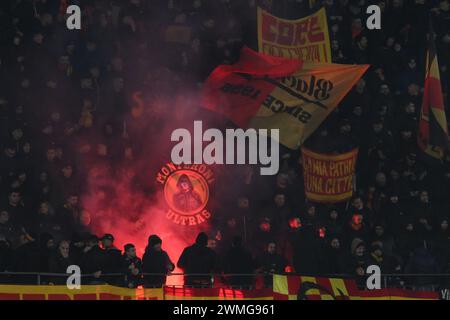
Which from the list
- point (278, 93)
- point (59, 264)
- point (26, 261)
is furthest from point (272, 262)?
point (278, 93)

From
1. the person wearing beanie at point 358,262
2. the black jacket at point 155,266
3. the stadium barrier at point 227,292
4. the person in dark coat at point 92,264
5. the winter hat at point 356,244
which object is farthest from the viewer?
the winter hat at point 356,244

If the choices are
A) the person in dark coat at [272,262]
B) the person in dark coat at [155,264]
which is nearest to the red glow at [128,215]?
the person in dark coat at [272,262]

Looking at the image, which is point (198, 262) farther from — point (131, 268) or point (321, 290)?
point (321, 290)

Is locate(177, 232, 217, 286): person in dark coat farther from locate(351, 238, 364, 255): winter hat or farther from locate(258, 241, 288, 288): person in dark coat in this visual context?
locate(351, 238, 364, 255): winter hat

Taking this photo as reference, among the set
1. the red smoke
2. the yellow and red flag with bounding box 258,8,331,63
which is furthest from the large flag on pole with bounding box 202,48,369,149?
the red smoke

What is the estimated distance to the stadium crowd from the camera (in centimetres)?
1415

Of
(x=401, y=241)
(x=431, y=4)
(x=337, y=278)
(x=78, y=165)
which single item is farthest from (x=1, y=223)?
(x=431, y=4)

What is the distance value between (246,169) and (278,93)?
1.19 meters

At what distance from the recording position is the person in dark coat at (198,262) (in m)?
13.6

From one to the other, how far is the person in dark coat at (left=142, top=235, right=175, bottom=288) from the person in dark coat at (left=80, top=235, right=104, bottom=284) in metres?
0.55

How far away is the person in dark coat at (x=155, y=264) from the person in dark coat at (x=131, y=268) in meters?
0.11

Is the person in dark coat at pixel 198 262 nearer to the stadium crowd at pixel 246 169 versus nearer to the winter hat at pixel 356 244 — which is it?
the stadium crowd at pixel 246 169

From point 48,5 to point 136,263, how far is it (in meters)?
4.60

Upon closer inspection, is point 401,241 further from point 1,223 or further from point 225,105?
point 1,223
